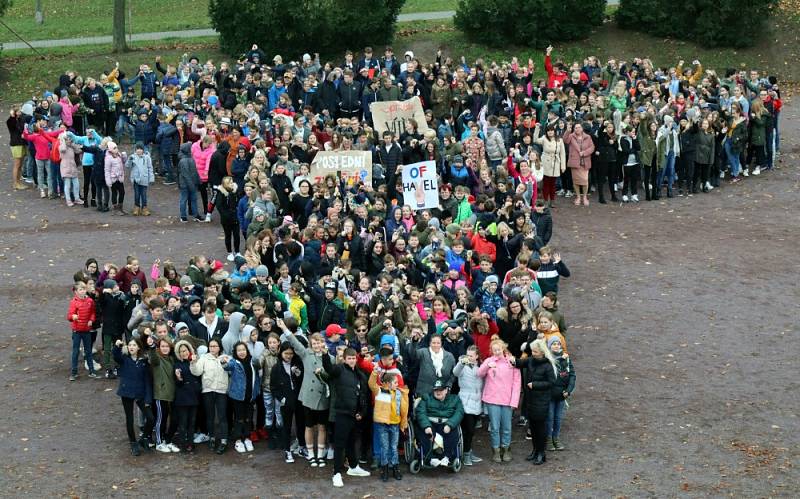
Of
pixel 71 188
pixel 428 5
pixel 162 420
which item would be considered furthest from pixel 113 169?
pixel 428 5

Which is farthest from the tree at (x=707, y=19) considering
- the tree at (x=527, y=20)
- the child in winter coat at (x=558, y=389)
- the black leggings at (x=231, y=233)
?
the child in winter coat at (x=558, y=389)

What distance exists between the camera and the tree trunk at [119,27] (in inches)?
1606

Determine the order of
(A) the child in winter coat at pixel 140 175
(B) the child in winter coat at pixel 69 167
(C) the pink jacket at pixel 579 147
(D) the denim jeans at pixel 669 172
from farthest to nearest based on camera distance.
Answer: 1. (D) the denim jeans at pixel 669 172
2. (C) the pink jacket at pixel 579 147
3. (B) the child in winter coat at pixel 69 167
4. (A) the child in winter coat at pixel 140 175

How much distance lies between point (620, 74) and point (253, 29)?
11.9 m

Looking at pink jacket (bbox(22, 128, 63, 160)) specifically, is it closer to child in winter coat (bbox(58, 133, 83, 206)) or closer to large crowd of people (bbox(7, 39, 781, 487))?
large crowd of people (bbox(7, 39, 781, 487))

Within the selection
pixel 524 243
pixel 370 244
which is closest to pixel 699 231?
pixel 524 243

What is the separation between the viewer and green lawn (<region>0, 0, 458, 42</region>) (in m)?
46.3

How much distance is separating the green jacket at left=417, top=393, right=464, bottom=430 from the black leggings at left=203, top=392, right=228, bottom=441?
8.01 ft

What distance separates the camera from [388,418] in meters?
16.1

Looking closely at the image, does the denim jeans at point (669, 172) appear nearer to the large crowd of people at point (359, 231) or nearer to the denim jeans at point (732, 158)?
the large crowd of people at point (359, 231)

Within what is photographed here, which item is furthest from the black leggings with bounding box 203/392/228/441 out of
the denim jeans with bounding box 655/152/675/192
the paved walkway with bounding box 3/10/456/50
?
the paved walkway with bounding box 3/10/456/50

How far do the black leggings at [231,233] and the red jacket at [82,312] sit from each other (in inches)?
209

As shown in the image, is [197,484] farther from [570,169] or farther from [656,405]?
[570,169]

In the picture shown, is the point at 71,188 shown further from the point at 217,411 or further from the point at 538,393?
the point at 538,393
